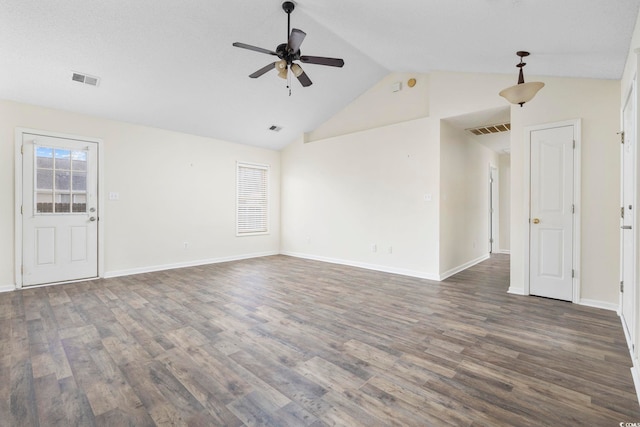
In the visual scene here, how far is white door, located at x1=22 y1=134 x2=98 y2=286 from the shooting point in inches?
167

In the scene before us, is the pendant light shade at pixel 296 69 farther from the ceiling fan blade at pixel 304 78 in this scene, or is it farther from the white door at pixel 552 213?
the white door at pixel 552 213

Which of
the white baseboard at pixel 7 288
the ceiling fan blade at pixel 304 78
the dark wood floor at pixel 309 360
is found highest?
the ceiling fan blade at pixel 304 78

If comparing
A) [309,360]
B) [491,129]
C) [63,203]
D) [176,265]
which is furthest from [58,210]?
[491,129]

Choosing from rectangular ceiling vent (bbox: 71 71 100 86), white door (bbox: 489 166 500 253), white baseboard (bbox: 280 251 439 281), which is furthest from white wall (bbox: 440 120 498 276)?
rectangular ceiling vent (bbox: 71 71 100 86)

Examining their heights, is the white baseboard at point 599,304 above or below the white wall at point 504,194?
below

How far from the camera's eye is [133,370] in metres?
2.08

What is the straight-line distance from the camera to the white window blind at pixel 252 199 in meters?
6.71

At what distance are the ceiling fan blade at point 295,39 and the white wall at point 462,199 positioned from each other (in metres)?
2.85

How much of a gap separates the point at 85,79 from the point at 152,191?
200cm

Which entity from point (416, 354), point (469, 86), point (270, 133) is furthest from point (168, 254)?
point (469, 86)

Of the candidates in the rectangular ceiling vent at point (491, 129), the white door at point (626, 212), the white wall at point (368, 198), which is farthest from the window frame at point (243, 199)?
the white door at point (626, 212)

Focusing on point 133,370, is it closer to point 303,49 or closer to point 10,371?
point 10,371

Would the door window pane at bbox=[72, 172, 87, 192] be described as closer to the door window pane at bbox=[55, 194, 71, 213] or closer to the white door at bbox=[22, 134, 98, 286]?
the white door at bbox=[22, 134, 98, 286]

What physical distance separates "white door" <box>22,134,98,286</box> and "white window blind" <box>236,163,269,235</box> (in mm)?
2679
